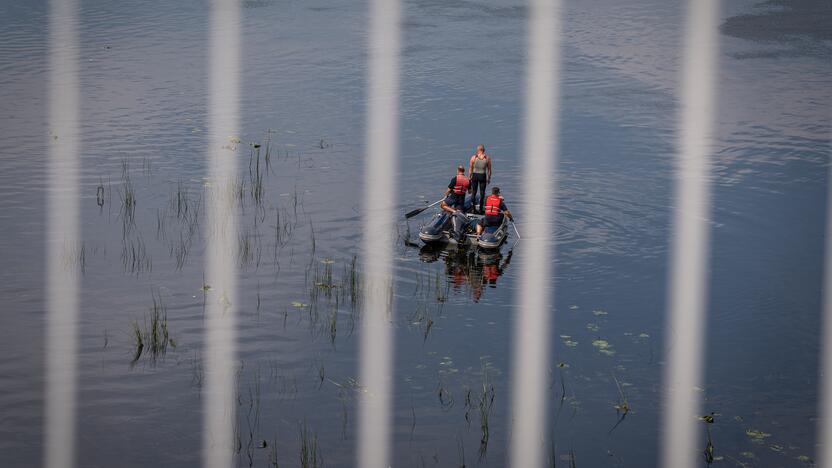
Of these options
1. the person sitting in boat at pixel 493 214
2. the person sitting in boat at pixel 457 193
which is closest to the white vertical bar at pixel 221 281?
the person sitting in boat at pixel 457 193

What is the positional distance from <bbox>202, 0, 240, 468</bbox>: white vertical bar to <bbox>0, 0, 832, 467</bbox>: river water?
0.91 feet

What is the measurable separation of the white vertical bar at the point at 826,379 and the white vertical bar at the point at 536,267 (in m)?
4.49

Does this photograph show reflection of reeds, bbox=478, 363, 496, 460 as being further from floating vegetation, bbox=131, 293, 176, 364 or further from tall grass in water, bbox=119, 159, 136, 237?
tall grass in water, bbox=119, 159, 136, 237

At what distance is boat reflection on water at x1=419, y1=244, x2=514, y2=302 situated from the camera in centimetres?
2723

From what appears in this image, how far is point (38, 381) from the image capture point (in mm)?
21609

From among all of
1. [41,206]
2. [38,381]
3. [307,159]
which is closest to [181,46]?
[307,159]

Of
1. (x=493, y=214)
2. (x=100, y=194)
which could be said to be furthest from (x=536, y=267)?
(x=100, y=194)

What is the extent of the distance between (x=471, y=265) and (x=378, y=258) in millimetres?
2285

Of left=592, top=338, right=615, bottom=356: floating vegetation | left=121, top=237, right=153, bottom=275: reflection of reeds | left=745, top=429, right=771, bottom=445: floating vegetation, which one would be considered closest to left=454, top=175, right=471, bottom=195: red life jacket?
left=121, top=237, right=153, bottom=275: reflection of reeds

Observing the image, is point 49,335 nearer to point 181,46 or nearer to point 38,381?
point 38,381

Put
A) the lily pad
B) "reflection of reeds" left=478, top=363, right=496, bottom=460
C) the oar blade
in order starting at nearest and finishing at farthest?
"reflection of reeds" left=478, top=363, right=496, bottom=460 < the lily pad < the oar blade

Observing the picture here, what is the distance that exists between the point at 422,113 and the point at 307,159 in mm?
8599

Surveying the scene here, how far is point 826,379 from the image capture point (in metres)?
21.8

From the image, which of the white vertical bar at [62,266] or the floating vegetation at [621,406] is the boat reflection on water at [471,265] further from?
the white vertical bar at [62,266]
